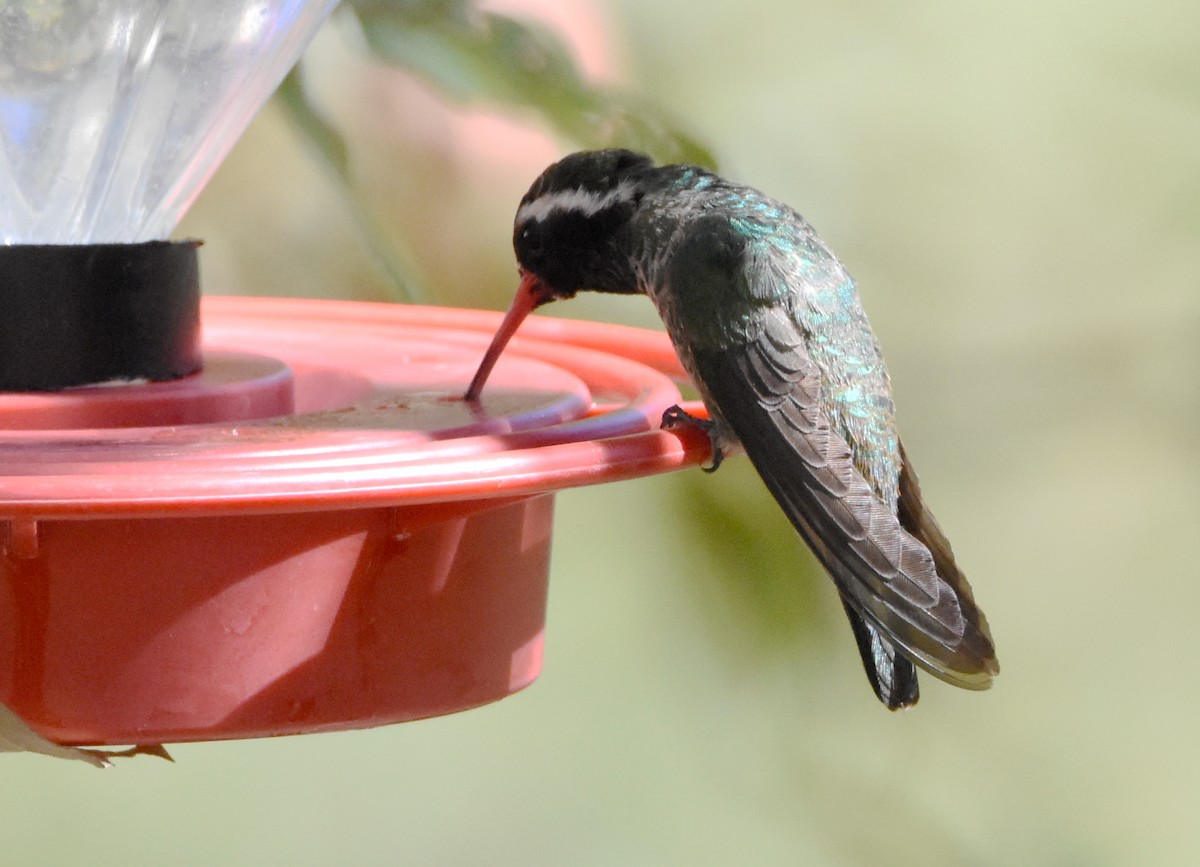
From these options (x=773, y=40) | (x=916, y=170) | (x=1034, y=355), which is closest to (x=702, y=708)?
(x=1034, y=355)

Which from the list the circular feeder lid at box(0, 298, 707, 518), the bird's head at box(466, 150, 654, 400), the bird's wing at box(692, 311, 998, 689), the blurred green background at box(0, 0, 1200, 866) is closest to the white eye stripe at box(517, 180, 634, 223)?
the bird's head at box(466, 150, 654, 400)

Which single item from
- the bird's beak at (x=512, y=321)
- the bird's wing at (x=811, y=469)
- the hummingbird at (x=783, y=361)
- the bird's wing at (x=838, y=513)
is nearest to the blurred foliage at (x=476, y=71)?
the hummingbird at (x=783, y=361)

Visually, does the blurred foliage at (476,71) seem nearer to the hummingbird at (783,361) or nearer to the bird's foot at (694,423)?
the hummingbird at (783,361)

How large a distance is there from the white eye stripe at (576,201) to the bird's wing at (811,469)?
0.20 metres

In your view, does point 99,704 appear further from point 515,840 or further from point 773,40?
point 773,40

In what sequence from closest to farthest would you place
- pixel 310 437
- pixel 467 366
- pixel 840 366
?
pixel 310 437, pixel 467 366, pixel 840 366

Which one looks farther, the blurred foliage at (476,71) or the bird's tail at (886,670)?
the blurred foliage at (476,71)

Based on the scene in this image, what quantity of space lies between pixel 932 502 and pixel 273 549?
134cm

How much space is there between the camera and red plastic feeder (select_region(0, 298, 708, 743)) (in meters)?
0.60

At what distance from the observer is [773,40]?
1.88m

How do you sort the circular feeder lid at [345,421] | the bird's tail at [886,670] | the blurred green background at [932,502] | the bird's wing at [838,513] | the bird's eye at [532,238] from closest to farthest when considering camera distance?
the circular feeder lid at [345,421] → the bird's wing at [838,513] → the bird's tail at [886,670] → the bird's eye at [532,238] → the blurred green background at [932,502]

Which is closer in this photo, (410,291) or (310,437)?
(310,437)

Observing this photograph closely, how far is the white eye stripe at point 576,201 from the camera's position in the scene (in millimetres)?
1363

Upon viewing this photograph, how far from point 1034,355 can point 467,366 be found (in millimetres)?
1102
